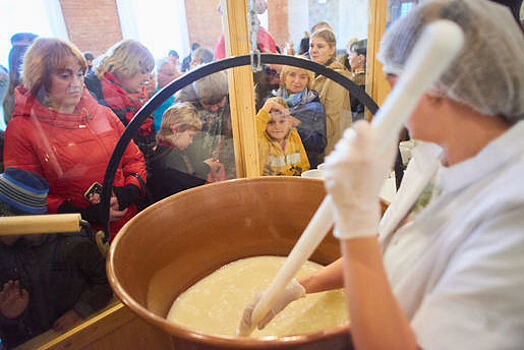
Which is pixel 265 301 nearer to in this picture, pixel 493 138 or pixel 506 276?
pixel 506 276

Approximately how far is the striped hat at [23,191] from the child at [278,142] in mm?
1029

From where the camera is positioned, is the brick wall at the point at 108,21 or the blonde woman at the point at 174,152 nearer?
the brick wall at the point at 108,21

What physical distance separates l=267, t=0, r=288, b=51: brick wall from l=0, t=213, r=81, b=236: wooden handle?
1.47 meters

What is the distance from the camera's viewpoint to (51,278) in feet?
4.05

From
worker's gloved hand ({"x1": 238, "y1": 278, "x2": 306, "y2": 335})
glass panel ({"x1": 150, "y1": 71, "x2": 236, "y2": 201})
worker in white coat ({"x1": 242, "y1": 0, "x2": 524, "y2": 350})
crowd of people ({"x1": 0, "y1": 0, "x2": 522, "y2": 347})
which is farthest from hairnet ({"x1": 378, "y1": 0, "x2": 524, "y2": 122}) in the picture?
glass panel ({"x1": 150, "y1": 71, "x2": 236, "y2": 201})

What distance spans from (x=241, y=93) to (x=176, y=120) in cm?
36

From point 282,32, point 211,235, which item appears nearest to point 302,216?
point 211,235

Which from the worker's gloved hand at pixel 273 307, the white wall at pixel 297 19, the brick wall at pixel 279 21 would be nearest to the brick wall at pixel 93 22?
the brick wall at pixel 279 21

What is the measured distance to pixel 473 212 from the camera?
566mm

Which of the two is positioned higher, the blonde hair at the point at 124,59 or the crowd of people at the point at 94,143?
the blonde hair at the point at 124,59

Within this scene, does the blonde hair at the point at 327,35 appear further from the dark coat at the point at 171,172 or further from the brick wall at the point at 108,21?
the dark coat at the point at 171,172

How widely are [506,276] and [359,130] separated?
12.9 inches

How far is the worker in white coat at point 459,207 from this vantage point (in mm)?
499

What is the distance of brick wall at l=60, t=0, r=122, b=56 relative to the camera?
143 cm
